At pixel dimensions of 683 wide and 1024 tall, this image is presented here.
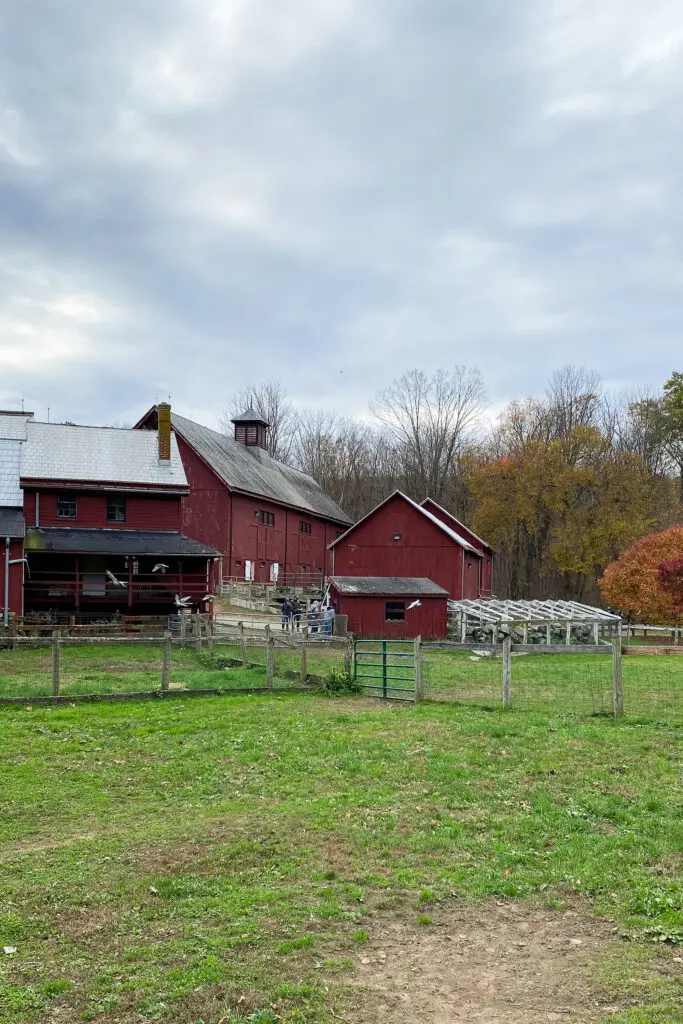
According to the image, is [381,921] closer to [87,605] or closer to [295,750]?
[295,750]

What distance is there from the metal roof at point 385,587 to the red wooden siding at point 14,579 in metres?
11.7

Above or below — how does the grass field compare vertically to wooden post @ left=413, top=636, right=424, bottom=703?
below

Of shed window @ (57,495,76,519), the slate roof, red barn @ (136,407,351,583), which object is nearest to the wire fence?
shed window @ (57,495,76,519)

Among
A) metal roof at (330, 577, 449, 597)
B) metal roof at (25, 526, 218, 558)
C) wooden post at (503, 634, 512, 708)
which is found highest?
metal roof at (25, 526, 218, 558)

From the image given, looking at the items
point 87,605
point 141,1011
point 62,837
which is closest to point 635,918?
point 141,1011

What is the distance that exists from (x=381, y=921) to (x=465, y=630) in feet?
89.5

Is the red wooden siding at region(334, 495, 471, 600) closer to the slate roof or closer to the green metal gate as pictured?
the slate roof

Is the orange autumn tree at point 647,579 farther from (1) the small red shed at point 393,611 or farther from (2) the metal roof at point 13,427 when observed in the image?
(2) the metal roof at point 13,427

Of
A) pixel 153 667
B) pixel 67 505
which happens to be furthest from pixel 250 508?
pixel 153 667

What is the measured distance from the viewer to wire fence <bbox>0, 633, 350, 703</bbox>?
17094 millimetres

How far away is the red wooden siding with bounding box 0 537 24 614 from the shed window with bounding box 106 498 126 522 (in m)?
6.44

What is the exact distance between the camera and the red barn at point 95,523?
33.8 metres

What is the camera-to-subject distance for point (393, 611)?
111 ft

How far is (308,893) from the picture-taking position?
718 cm
